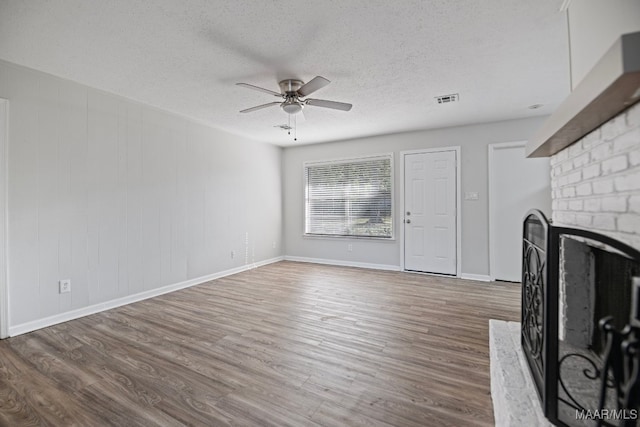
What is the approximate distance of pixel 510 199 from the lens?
14.1ft

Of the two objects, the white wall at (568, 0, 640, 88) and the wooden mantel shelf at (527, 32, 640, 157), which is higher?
the white wall at (568, 0, 640, 88)

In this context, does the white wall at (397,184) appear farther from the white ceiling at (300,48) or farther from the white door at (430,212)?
the white ceiling at (300,48)

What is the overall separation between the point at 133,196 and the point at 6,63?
63.3 inches

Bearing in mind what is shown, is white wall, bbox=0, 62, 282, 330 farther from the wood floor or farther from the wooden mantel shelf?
the wooden mantel shelf

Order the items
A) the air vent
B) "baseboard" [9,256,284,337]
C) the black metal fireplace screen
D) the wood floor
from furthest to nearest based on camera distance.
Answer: the air vent < "baseboard" [9,256,284,337] < the wood floor < the black metal fireplace screen

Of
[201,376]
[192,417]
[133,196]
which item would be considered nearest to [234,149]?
[133,196]

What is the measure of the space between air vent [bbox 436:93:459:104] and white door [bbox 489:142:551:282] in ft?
4.58

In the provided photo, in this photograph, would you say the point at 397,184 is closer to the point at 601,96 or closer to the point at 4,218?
the point at 601,96

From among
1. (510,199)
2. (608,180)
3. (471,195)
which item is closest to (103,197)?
(608,180)

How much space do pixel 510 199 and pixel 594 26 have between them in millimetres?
3302

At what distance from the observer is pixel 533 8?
191 cm

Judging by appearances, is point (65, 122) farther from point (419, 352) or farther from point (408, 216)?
point (408, 216)

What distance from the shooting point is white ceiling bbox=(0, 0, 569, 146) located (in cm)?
193

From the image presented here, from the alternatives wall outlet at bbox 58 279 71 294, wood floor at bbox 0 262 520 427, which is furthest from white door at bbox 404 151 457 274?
wall outlet at bbox 58 279 71 294
